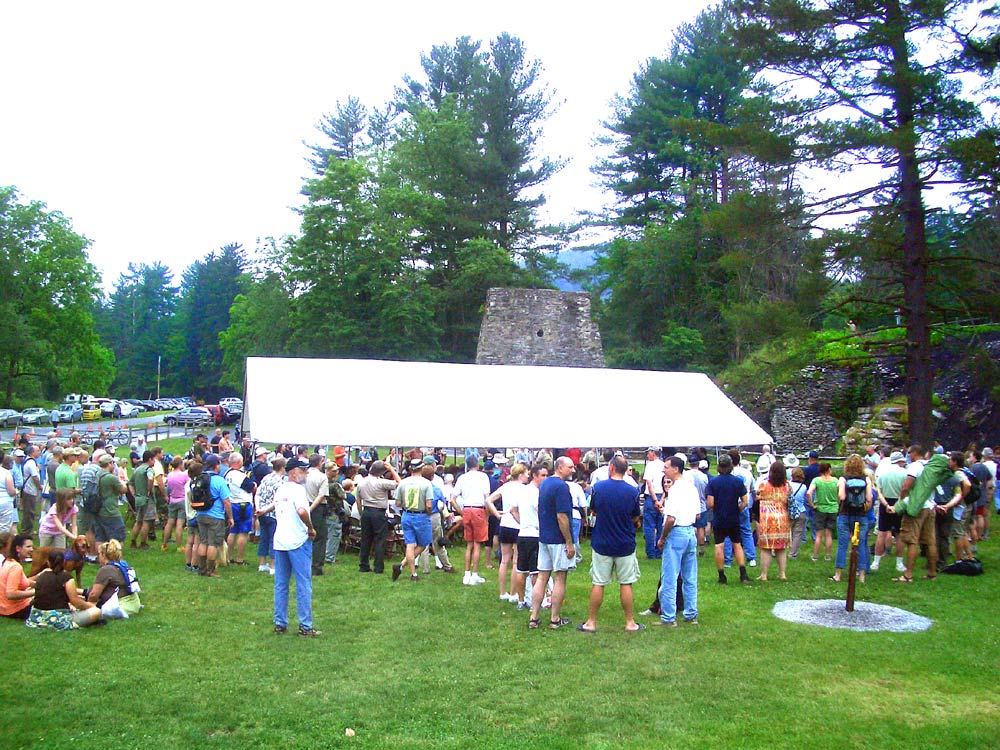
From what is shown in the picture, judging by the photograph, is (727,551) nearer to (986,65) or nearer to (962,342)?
(986,65)

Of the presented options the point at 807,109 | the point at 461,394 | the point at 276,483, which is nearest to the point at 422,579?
the point at 276,483

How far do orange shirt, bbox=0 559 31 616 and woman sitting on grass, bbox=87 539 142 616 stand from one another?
0.49 meters

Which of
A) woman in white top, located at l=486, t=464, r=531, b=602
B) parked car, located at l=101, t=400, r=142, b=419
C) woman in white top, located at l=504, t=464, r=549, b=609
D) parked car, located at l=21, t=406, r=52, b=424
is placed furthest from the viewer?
parked car, located at l=101, t=400, r=142, b=419

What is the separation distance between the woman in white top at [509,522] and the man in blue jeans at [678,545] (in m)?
1.36

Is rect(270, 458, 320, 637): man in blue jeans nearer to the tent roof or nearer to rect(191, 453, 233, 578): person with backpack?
rect(191, 453, 233, 578): person with backpack

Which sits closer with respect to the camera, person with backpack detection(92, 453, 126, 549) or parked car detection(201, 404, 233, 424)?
person with backpack detection(92, 453, 126, 549)

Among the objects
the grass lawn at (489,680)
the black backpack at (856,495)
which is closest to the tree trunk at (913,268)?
the black backpack at (856,495)

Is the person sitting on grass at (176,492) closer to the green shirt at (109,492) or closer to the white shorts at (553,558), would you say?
the green shirt at (109,492)

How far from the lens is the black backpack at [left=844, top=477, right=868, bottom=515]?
856 centimetres

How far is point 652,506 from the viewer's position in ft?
35.8

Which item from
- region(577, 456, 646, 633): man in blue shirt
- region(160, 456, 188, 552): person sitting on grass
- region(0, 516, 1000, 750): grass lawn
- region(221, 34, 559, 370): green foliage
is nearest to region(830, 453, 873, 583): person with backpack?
region(0, 516, 1000, 750): grass lawn

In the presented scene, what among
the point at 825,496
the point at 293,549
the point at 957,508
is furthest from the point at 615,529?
the point at 957,508

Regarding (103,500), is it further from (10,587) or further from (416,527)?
(416,527)

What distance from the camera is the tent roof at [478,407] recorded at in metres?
12.8
